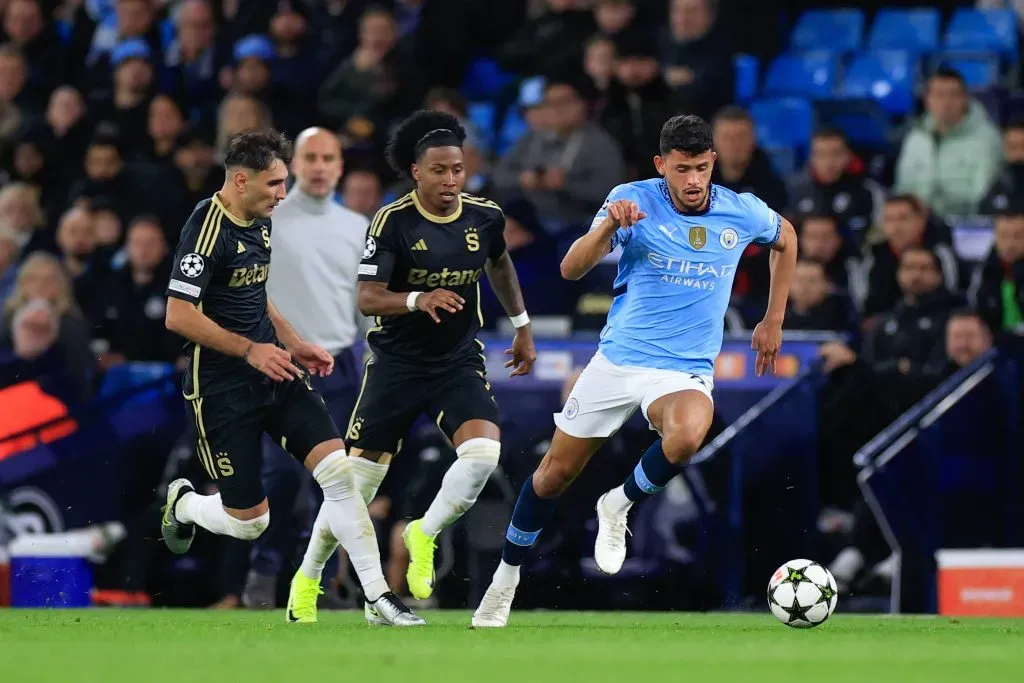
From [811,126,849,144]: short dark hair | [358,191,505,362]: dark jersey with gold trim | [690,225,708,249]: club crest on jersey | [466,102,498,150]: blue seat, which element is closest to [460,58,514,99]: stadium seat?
[466,102,498,150]: blue seat

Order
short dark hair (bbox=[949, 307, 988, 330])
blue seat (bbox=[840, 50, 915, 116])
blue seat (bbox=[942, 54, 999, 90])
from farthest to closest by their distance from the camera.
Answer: blue seat (bbox=[840, 50, 915, 116]) → blue seat (bbox=[942, 54, 999, 90]) → short dark hair (bbox=[949, 307, 988, 330])

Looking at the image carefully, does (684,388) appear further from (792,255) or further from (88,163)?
(88,163)

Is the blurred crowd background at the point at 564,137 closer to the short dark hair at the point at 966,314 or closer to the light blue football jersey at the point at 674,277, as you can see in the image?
the short dark hair at the point at 966,314

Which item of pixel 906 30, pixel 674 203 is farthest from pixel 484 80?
pixel 674 203

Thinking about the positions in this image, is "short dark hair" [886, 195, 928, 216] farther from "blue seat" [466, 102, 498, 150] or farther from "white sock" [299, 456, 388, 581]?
"white sock" [299, 456, 388, 581]

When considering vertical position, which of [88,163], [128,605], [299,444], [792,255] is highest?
[88,163]

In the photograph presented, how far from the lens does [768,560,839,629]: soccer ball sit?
8.88m

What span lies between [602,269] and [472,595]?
92.3 inches

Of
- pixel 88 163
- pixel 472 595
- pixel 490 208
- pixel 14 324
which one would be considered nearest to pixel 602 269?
pixel 472 595

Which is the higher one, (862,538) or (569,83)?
(569,83)

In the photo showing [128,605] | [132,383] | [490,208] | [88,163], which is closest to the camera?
[490,208]

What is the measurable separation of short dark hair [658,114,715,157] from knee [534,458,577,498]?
156 cm

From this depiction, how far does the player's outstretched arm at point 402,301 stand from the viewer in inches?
340

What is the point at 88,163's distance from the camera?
16.1 meters
